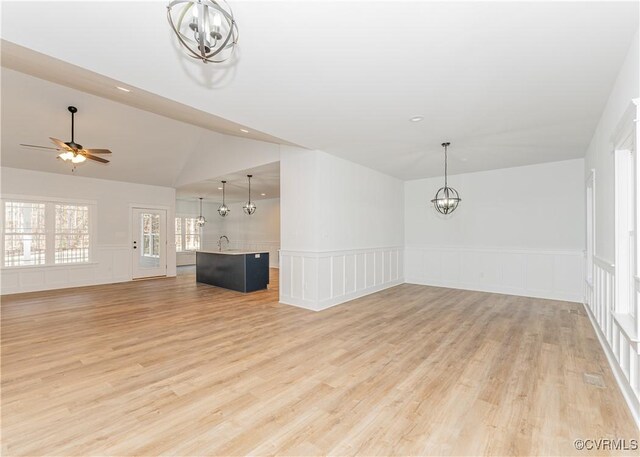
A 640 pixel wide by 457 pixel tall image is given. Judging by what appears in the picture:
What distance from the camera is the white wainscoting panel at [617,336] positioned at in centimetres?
215

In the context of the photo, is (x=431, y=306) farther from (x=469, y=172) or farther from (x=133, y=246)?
(x=133, y=246)

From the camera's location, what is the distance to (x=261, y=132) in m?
4.19

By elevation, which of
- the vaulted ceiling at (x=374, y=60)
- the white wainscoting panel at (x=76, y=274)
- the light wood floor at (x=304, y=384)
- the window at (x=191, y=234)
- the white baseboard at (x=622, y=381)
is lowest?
the light wood floor at (x=304, y=384)

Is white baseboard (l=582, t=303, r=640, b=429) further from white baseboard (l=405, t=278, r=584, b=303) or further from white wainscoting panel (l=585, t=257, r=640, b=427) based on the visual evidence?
white baseboard (l=405, t=278, r=584, b=303)

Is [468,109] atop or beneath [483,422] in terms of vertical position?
atop

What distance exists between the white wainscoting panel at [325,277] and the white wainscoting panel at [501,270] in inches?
65.8

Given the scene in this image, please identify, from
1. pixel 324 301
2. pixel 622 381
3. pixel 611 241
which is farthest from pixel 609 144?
pixel 324 301

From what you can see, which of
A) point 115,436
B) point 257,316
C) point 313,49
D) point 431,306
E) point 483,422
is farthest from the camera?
point 431,306

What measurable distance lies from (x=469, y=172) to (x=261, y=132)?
4.99m

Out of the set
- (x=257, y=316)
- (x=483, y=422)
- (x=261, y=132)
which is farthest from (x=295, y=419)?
(x=261, y=132)

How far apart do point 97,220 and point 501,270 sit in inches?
393

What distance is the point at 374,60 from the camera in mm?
2486

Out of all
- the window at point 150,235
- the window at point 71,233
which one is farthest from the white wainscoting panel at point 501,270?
the window at point 71,233

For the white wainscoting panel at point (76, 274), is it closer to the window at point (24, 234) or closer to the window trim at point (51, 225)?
the window trim at point (51, 225)
